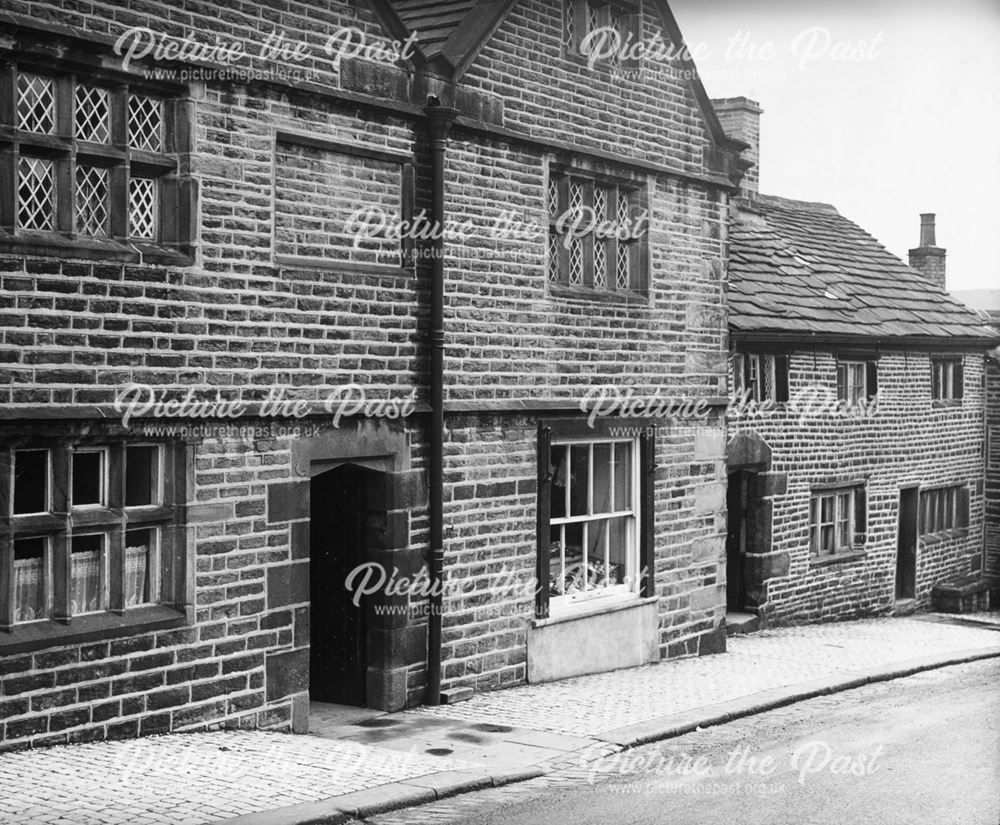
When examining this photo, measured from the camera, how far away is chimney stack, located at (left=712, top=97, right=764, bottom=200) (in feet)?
78.5

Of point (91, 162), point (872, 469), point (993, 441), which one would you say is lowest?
point (872, 469)

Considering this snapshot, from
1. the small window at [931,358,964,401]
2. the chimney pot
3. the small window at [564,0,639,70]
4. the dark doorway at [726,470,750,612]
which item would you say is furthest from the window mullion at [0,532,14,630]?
the chimney pot

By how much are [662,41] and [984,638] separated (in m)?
10.9

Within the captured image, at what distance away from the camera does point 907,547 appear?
24.0 meters

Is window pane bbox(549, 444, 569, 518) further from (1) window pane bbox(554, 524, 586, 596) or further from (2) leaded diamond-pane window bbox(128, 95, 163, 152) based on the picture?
(2) leaded diamond-pane window bbox(128, 95, 163, 152)

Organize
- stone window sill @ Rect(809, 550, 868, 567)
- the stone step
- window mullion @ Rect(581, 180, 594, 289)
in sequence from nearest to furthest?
window mullion @ Rect(581, 180, 594, 289)
the stone step
stone window sill @ Rect(809, 550, 868, 567)

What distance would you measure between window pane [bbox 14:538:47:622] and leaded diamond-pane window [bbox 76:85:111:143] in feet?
9.80

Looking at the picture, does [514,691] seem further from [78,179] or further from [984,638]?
[984,638]

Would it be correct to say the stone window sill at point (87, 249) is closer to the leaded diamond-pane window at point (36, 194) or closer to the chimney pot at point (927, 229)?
the leaded diamond-pane window at point (36, 194)

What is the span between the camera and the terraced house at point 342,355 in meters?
9.35

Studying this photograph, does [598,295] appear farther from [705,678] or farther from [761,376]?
[761,376]

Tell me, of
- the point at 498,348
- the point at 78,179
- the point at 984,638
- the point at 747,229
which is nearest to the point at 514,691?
the point at 498,348

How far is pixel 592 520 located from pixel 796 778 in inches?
202

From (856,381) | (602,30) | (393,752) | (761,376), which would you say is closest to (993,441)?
(856,381)
